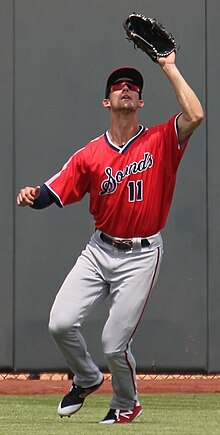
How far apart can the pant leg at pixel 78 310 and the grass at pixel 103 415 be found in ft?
1.10

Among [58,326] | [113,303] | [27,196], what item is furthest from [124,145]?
[58,326]

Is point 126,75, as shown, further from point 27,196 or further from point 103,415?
point 103,415

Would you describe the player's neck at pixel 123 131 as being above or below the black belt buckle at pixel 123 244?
above

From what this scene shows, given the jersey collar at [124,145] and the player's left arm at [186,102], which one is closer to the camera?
the player's left arm at [186,102]

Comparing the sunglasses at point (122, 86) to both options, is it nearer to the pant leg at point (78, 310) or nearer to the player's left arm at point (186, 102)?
the player's left arm at point (186, 102)

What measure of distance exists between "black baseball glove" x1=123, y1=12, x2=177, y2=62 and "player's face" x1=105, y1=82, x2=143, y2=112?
0.24m

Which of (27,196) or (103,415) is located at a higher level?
(27,196)

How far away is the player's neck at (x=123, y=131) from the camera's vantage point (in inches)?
307

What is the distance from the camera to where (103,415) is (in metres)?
8.47

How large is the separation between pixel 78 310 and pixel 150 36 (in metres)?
1.63

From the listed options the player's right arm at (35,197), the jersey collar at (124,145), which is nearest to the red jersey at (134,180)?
the jersey collar at (124,145)

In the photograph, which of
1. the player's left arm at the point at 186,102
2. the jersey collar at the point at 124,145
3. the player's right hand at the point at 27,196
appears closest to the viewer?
the player's left arm at the point at 186,102

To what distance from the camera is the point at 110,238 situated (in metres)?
7.70

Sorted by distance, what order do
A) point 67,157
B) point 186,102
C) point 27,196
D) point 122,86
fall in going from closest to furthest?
1. point 186,102
2. point 27,196
3. point 122,86
4. point 67,157
